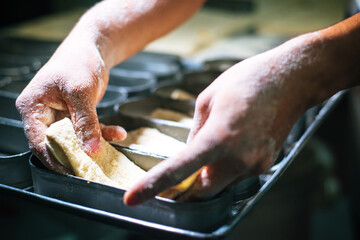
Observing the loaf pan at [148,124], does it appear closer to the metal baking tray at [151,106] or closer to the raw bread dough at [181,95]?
the metal baking tray at [151,106]

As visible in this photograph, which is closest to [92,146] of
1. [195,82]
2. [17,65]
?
[195,82]

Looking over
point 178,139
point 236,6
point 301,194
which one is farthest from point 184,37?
point 178,139

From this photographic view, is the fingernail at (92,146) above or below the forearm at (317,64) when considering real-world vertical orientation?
below

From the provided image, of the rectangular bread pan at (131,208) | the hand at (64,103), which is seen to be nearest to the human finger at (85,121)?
the hand at (64,103)

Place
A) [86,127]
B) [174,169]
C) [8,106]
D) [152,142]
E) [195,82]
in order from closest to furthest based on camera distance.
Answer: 1. [174,169]
2. [86,127]
3. [152,142]
4. [8,106]
5. [195,82]

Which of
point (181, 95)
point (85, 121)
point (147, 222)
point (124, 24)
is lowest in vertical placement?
point (147, 222)

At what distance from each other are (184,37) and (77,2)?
139 cm

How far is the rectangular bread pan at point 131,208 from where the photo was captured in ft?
2.76

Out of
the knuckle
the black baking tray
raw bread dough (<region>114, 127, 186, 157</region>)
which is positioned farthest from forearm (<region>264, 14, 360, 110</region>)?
raw bread dough (<region>114, 127, 186, 157</region>)

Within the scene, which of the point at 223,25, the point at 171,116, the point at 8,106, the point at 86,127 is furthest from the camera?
the point at 223,25

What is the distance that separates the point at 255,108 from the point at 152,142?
1.62ft

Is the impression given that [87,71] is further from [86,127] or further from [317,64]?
[317,64]

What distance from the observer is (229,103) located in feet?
2.76

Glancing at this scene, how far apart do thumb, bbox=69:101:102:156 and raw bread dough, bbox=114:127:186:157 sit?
0.17 metres
